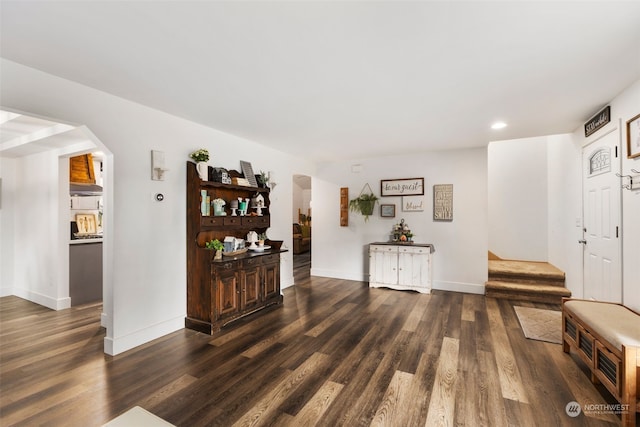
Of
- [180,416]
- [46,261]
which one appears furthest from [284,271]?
[46,261]

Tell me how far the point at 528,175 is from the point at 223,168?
6170mm

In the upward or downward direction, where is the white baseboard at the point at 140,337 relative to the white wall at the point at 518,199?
downward

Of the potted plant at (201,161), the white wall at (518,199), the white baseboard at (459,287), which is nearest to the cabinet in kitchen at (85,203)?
the potted plant at (201,161)

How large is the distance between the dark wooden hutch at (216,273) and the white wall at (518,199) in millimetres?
5297

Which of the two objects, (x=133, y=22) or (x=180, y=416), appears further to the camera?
(x=180, y=416)

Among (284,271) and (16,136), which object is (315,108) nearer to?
(284,271)

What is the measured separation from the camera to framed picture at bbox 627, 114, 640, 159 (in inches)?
Answer: 102

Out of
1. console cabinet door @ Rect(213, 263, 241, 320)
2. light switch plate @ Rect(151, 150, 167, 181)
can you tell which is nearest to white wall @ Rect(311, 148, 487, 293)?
console cabinet door @ Rect(213, 263, 241, 320)

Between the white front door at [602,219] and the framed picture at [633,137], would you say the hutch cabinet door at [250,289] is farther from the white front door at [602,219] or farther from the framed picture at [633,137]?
the framed picture at [633,137]

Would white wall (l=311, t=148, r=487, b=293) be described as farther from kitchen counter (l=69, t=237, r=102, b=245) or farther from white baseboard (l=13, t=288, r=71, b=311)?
white baseboard (l=13, t=288, r=71, b=311)

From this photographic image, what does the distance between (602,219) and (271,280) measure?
429 centimetres

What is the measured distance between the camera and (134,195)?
308cm

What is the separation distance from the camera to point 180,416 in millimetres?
1959

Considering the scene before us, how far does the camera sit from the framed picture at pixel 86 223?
4.99 m
